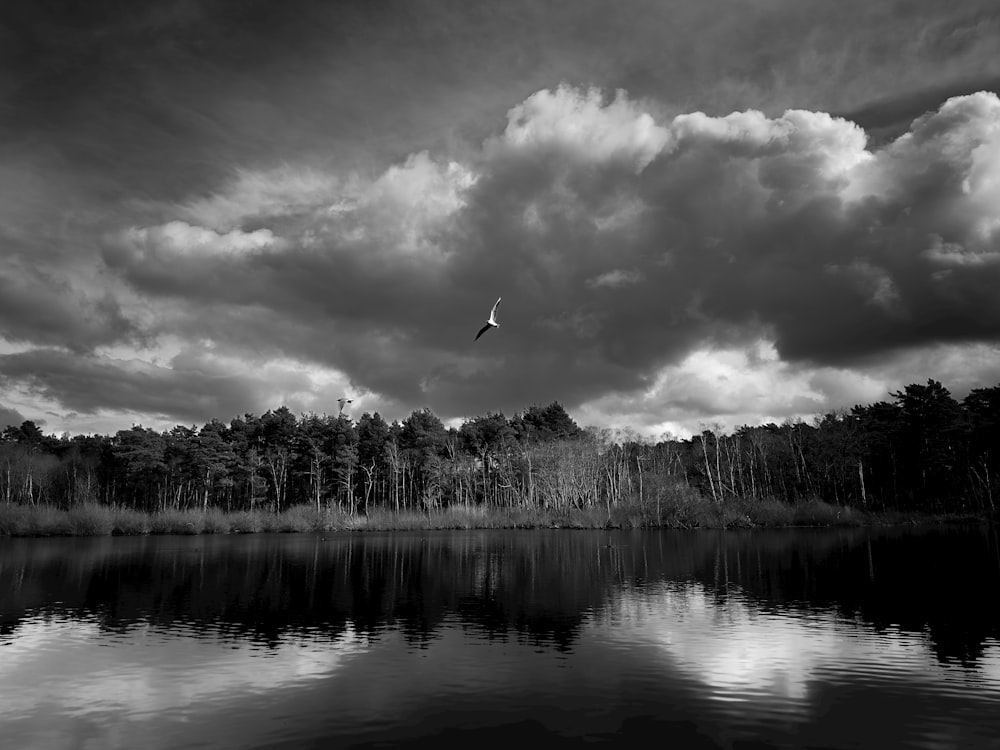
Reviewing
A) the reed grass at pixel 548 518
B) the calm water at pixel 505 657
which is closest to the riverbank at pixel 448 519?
the reed grass at pixel 548 518

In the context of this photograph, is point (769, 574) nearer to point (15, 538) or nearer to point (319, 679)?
point (319, 679)

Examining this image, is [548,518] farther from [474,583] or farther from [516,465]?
[474,583]

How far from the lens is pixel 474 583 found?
3916 centimetres

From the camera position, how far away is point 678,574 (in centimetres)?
4219

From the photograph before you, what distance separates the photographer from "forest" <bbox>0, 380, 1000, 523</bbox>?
322 ft

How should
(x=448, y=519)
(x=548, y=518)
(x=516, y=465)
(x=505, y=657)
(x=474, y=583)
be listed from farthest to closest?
(x=516, y=465), (x=448, y=519), (x=548, y=518), (x=474, y=583), (x=505, y=657)

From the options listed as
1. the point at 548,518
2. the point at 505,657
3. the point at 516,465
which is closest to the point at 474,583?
the point at 505,657

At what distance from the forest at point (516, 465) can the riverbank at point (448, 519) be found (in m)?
2.81

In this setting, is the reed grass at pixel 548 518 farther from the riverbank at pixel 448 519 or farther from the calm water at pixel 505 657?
the calm water at pixel 505 657

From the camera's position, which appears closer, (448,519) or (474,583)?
(474,583)

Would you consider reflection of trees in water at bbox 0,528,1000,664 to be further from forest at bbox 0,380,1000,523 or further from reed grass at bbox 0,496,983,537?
forest at bbox 0,380,1000,523

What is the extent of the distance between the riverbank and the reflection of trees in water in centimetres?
1680

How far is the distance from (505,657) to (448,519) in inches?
3144

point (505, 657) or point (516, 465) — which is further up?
point (516, 465)
